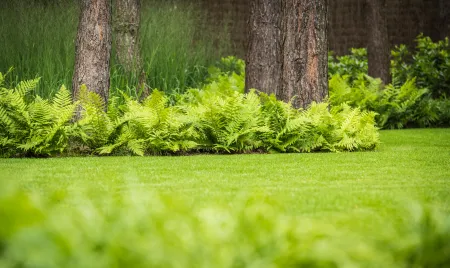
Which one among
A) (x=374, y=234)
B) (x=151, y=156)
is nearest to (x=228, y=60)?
(x=151, y=156)

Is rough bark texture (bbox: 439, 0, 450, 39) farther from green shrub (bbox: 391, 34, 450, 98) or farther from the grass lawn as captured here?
the grass lawn

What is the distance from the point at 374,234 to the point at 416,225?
560 millimetres

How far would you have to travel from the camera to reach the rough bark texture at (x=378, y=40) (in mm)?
15336

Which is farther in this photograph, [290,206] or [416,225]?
[290,206]

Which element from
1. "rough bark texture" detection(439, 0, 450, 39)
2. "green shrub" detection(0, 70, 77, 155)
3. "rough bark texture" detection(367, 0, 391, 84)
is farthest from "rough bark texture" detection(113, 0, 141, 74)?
"rough bark texture" detection(439, 0, 450, 39)

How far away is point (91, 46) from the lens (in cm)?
889

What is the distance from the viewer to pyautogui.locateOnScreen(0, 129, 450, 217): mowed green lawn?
4.92m

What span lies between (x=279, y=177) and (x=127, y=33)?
21.2ft

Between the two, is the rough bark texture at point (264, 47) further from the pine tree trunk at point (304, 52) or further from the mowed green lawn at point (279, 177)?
the mowed green lawn at point (279, 177)

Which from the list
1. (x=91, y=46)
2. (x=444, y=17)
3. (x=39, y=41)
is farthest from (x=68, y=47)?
(x=444, y=17)

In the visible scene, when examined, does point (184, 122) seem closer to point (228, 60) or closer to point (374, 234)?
point (374, 234)

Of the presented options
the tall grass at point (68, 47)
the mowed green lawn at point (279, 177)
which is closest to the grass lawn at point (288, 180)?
the mowed green lawn at point (279, 177)

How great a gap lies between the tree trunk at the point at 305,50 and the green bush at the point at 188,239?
6407 mm

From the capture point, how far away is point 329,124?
355 inches
